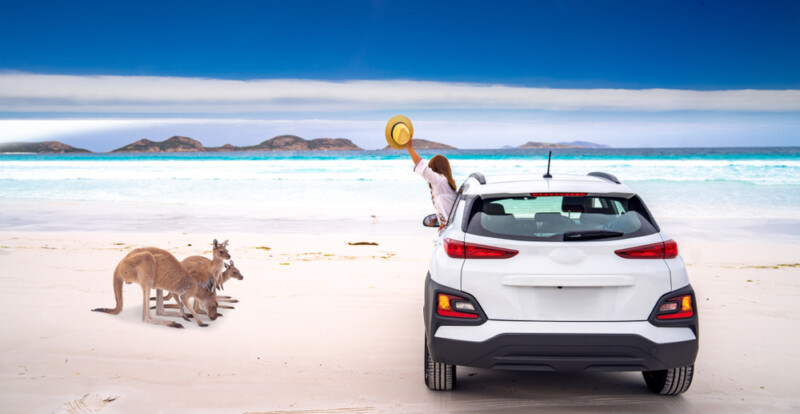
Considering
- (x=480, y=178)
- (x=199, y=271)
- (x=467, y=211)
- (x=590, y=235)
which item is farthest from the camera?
(x=199, y=271)

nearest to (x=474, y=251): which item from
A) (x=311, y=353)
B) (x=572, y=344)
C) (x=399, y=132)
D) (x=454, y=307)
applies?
(x=454, y=307)

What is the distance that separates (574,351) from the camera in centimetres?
337

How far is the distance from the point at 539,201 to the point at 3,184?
26551 millimetres

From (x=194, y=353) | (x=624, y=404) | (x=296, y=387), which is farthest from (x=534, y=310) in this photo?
(x=194, y=353)

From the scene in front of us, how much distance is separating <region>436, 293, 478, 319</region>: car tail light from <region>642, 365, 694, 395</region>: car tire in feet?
4.87

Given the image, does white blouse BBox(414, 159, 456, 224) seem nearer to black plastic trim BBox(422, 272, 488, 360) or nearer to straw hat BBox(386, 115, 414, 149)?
straw hat BBox(386, 115, 414, 149)

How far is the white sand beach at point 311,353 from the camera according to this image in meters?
4.07

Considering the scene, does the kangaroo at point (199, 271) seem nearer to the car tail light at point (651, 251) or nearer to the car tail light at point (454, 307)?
the car tail light at point (454, 307)

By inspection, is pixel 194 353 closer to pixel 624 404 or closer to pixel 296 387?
pixel 296 387

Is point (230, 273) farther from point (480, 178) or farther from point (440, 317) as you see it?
point (440, 317)

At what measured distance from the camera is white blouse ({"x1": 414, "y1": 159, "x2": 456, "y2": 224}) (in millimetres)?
6203

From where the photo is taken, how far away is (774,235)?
43.6ft

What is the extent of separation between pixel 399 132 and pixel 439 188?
2.40 ft

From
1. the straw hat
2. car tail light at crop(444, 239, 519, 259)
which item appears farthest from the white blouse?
car tail light at crop(444, 239, 519, 259)
